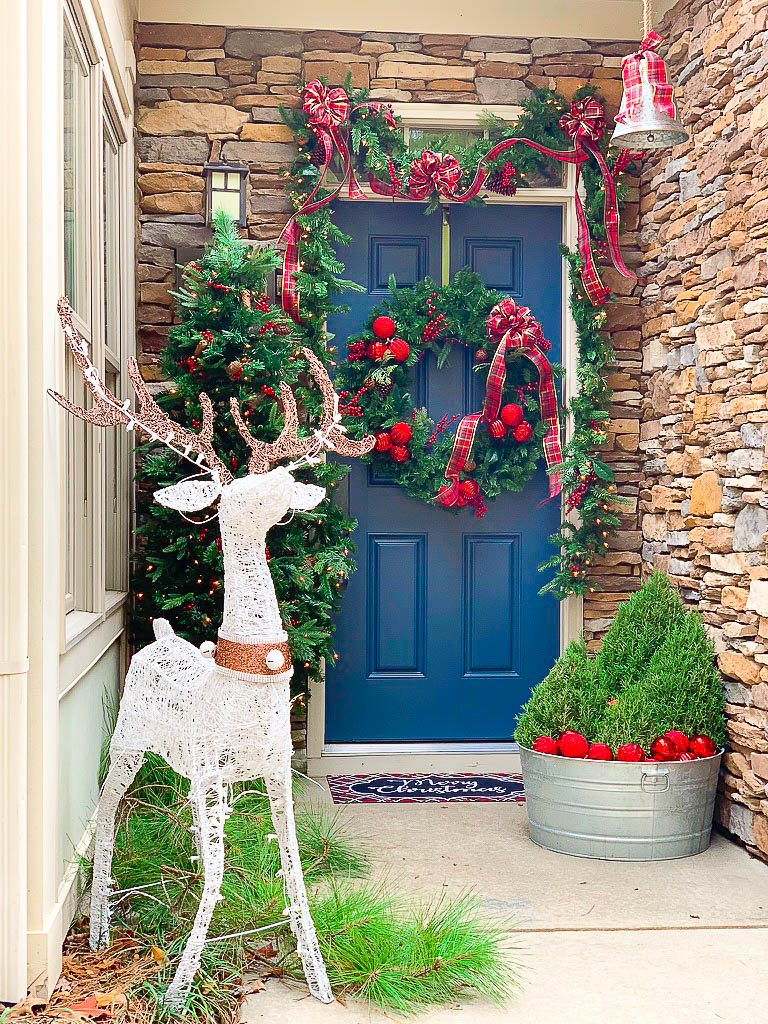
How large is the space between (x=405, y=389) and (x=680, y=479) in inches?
49.3

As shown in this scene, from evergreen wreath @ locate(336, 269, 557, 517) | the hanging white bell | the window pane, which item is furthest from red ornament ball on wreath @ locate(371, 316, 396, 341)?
the window pane

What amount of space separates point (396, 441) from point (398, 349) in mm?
397

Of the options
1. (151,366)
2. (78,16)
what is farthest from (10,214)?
(151,366)

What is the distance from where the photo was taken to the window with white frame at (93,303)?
3.29m

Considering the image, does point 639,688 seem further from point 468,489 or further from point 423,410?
point 423,410

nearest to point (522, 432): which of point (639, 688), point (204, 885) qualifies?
point (639, 688)

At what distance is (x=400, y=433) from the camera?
480cm

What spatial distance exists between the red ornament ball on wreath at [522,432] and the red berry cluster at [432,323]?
542 millimetres

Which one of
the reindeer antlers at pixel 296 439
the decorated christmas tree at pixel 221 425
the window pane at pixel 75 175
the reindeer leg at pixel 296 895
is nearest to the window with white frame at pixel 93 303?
the window pane at pixel 75 175

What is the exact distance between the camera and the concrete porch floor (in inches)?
105

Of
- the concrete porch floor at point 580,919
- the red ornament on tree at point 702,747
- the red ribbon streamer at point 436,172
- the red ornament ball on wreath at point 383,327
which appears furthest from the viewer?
the red ornament ball on wreath at point 383,327

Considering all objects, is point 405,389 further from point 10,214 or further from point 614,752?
point 10,214

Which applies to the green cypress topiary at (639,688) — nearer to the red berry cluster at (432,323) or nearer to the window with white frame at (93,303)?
the red berry cluster at (432,323)

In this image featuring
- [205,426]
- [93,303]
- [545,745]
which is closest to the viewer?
[205,426]
